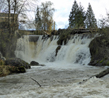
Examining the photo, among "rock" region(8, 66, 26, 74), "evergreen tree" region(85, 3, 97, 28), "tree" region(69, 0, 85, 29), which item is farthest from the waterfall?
Result: "evergreen tree" region(85, 3, 97, 28)

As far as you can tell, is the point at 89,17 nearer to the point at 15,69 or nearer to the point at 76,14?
the point at 76,14

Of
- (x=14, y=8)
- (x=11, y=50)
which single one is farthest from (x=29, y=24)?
(x=11, y=50)

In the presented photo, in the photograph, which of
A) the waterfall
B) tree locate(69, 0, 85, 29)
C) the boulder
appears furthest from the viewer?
tree locate(69, 0, 85, 29)

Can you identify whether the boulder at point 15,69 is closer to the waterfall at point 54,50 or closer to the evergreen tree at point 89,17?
the waterfall at point 54,50

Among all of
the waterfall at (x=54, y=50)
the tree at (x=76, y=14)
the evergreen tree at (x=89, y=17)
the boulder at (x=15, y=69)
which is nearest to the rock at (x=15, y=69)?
the boulder at (x=15, y=69)

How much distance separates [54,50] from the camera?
19.0m

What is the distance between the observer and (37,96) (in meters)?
3.91

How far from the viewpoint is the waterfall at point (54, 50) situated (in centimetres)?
1559

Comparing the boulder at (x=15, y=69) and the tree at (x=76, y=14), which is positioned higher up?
the tree at (x=76, y=14)

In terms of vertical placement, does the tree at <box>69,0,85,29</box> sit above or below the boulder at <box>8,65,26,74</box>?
above

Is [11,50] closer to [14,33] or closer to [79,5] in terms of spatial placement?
[14,33]

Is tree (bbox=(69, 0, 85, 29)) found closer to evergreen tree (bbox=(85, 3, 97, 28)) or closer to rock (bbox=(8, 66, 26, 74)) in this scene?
evergreen tree (bbox=(85, 3, 97, 28))

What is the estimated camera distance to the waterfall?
15586 mm

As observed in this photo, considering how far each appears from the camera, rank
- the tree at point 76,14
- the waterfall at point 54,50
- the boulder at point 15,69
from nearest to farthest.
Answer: the boulder at point 15,69, the waterfall at point 54,50, the tree at point 76,14
